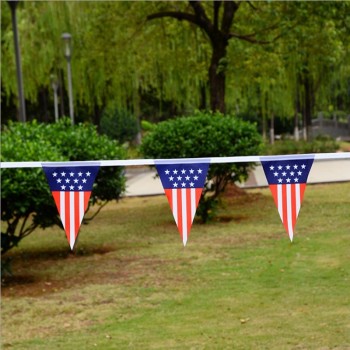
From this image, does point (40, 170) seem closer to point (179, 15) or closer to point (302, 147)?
point (179, 15)

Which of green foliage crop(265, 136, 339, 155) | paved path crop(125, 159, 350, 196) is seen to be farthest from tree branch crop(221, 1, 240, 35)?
green foliage crop(265, 136, 339, 155)

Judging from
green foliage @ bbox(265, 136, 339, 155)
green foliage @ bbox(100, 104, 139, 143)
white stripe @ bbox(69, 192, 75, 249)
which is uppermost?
white stripe @ bbox(69, 192, 75, 249)

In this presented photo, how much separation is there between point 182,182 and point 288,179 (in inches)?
25.4

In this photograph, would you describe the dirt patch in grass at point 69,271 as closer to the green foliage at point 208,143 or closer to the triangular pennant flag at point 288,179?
the green foliage at point 208,143

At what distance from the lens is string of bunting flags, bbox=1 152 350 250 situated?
4.70m

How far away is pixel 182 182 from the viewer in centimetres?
477

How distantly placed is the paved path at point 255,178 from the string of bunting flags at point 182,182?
1145 centimetres

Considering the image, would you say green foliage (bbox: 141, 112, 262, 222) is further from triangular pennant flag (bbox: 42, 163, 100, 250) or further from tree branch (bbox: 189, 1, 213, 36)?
triangular pennant flag (bbox: 42, 163, 100, 250)

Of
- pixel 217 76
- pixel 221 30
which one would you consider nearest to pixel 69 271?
pixel 217 76

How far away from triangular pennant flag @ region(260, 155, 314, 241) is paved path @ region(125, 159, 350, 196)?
11443mm

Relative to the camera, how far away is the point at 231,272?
8.47 meters

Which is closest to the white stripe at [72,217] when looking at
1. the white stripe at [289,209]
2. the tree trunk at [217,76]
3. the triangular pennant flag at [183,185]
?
the triangular pennant flag at [183,185]

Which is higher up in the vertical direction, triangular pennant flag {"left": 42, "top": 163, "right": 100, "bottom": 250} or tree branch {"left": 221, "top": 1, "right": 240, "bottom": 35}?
tree branch {"left": 221, "top": 1, "right": 240, "bottom": 35}

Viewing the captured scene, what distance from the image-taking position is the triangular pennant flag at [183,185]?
15.6ft
